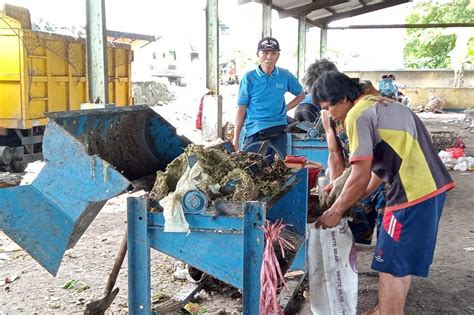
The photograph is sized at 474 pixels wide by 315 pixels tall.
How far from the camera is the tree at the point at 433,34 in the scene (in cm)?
2616

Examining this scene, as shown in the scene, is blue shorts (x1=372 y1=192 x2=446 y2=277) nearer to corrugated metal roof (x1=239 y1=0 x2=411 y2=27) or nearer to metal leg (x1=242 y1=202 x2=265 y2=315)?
metal leg (x1=242 y1=202 x2=265 y2=315)

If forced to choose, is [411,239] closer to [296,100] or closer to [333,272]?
[333,272]

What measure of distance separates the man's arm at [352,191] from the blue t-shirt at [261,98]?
237 cm

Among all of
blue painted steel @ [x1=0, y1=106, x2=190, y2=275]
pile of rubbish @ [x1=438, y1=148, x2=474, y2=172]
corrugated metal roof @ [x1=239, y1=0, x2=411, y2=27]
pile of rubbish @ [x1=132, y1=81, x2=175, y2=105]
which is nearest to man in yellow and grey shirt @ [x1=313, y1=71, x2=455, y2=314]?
blue painted steel @ [x1=0, y1=106, x2=190, y2=275]

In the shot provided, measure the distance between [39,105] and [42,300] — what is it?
520 cm

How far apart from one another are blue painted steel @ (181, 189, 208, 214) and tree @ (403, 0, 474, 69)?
26.0 m

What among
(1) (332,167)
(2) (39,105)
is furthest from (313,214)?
(2) (39,105)

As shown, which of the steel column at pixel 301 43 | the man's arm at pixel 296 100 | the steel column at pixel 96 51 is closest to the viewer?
the man's arm at pixel 296 100

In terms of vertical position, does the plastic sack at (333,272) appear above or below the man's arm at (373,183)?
below

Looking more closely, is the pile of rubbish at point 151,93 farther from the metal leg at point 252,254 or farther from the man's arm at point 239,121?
the metal leg at point 252,254

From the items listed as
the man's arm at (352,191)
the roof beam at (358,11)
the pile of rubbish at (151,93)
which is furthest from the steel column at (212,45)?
the roof beam at (358,11)

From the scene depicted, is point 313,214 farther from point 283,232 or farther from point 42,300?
point 42,300

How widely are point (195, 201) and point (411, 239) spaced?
1.13m

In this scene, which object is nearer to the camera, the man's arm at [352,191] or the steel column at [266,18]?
the man's arm at [352,191]
